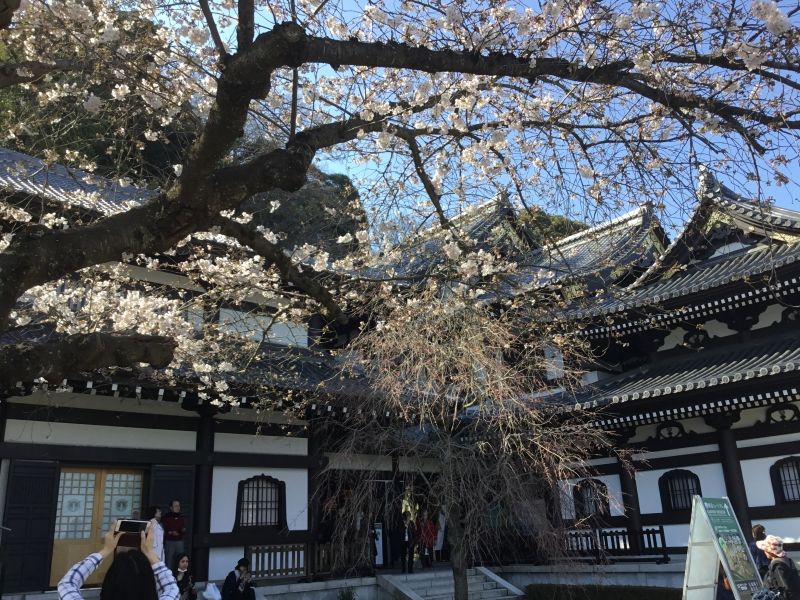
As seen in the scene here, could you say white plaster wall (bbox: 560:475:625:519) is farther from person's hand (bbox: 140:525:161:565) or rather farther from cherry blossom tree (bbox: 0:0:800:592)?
person's hand (bbox: 140:525:161:565)

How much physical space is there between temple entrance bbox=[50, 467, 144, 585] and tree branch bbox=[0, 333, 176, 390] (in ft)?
22.7

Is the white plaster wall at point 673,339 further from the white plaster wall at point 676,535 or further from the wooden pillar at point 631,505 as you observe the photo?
the white plaster wall at point 676,535

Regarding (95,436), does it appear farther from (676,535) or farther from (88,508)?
(676,535)

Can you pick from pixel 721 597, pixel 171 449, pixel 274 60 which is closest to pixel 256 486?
pixel 171 449

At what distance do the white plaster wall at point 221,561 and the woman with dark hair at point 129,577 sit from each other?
31.3ft

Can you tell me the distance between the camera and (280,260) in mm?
6074

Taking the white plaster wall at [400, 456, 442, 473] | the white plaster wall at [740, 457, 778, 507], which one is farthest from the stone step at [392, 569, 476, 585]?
the white plaster wall at [740, 457, 778, 507]

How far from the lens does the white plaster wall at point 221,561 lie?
12.5m

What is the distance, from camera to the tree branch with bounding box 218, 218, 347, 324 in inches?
225

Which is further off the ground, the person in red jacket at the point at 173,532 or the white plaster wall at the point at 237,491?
the white plaster wall at the point at 237,491

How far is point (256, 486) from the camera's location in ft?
44.5

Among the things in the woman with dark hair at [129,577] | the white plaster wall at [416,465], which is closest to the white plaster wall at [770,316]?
the white plaster wall at [416,465]

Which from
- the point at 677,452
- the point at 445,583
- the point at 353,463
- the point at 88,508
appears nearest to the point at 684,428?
the point at 677,452

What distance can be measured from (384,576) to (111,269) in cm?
807
